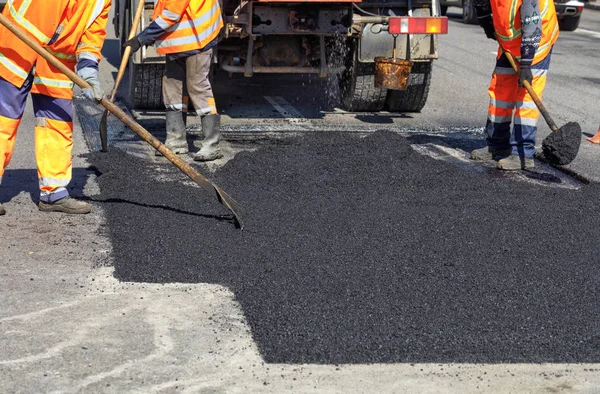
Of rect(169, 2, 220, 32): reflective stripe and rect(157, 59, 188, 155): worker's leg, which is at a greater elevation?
rect(169, 2, 220, 32): reflective stripe

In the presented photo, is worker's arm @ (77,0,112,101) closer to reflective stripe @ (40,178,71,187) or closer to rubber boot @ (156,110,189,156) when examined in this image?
reflective stripe @ (40,178,71,187)

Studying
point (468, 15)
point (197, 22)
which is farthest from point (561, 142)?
point (468, 15)

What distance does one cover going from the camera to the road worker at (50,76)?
5613 mm

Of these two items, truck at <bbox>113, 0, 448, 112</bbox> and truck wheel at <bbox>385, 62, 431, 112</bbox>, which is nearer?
truck at <bbox>113, 0, 448, 112</bbox>

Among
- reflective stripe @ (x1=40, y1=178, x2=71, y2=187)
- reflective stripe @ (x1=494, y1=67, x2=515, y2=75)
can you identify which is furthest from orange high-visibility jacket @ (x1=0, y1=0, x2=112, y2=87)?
reflective stripe @ (x1=494, y1=67, x2=515, y2=75)

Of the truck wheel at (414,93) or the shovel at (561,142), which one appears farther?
the truck wheel at (414,93)

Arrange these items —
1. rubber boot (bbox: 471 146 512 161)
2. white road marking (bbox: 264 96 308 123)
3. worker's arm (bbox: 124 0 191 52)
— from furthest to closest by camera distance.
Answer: white road marking (bbox: 264 96 308 123), rubber boot (bbox: 471 146 512 161), worker's arm (bbox: 124 0 191 52)

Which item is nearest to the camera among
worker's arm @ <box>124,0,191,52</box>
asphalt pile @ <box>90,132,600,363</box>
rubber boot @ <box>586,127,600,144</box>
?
asphalt pile @ <box>90,132,600,363</box>

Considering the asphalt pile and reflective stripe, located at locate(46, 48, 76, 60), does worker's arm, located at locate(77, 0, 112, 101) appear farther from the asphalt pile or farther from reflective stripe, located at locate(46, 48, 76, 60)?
the asphalt pile

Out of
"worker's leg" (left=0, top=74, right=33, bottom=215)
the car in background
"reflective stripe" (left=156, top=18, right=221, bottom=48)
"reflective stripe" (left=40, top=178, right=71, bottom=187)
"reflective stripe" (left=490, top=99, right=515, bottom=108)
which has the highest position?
"reflective stripe" (left=156, top=18, right=221, bottom=48)

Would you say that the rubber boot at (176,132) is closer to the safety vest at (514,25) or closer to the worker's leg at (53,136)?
the worker's leg at (53,136)

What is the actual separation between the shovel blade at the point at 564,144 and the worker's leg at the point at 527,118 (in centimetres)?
31

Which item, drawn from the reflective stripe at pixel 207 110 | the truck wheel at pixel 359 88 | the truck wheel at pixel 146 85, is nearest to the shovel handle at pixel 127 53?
the reflective stripe at pixel 207 110

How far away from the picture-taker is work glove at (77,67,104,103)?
5605 mm
